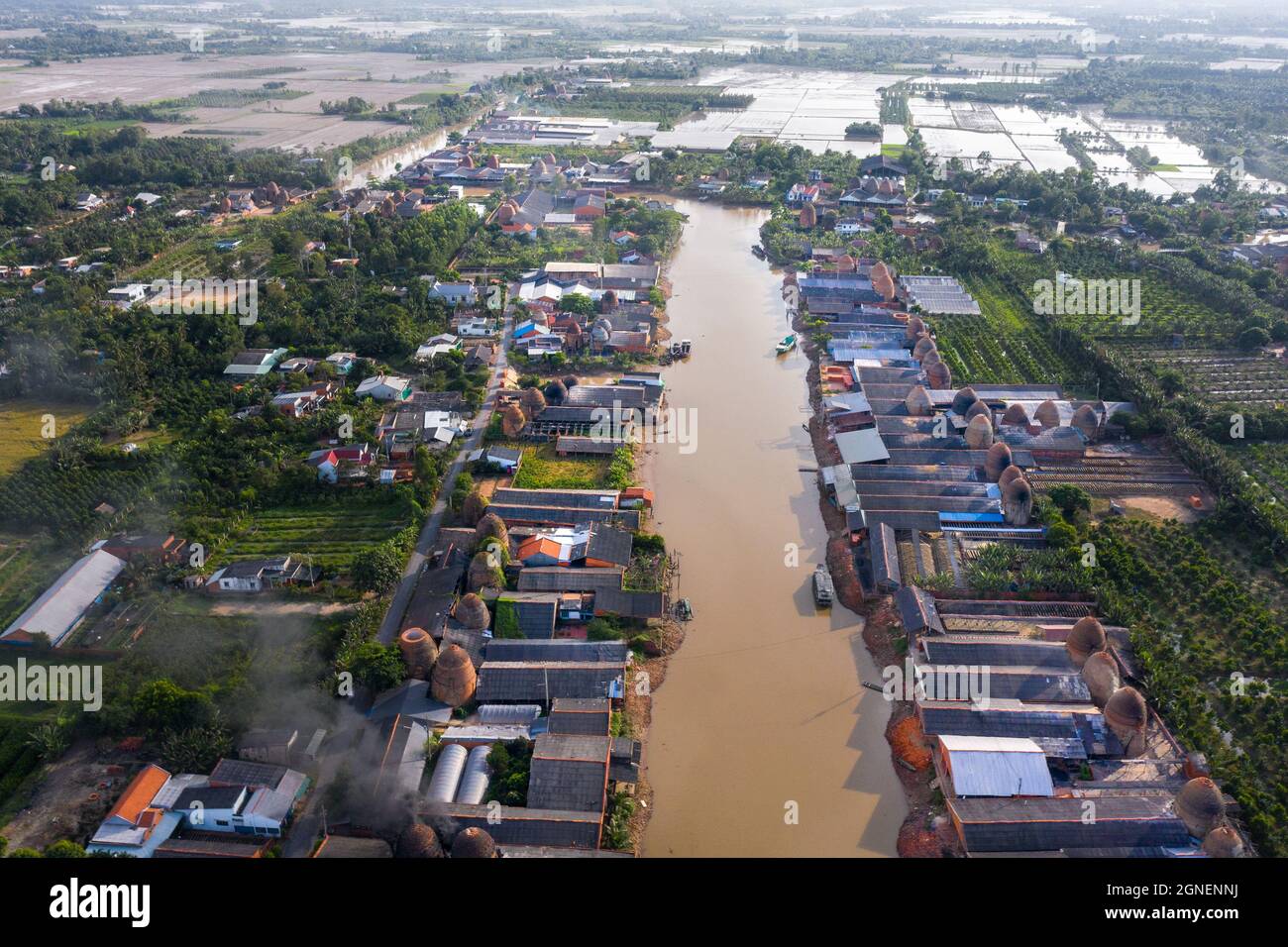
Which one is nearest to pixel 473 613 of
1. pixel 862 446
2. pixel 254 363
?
pixel 862 446

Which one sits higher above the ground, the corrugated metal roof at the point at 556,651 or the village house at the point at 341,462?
the village house at the point at 341,462

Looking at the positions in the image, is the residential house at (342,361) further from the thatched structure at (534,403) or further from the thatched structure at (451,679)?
the thatched structure at (451,679)

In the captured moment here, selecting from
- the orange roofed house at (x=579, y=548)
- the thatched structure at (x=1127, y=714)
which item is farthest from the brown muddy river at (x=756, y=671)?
the thatched structure at (x=1127, y=714)

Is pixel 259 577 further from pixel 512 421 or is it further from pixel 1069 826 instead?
pixel 1069 826

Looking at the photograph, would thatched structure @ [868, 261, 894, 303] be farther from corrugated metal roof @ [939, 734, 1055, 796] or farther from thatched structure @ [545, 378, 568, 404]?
corrugated metal roof @ [939, 734, 1055, 796]

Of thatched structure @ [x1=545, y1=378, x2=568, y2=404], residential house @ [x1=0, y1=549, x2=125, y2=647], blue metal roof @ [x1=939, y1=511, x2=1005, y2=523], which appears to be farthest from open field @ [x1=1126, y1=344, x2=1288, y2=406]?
residential house @ [x1=0, y1=549, x2=125, y2=647]

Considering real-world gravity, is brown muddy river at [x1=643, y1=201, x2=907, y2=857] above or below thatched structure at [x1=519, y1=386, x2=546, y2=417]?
below
